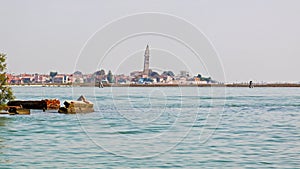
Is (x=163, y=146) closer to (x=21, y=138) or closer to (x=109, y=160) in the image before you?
(x=109, y=160)

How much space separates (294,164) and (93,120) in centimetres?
3540

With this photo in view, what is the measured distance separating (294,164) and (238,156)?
3.78 m

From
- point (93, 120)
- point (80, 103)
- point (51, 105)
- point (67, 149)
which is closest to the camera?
point (67, 149)

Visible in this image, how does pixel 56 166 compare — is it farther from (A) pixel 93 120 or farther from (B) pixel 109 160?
(A) pixel 93 120

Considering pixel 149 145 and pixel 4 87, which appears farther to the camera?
pixel 4 87

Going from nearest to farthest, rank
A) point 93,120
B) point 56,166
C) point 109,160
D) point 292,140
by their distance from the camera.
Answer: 1. point 56,166
2. point 109,160
3. point 292,140
4. point 93,120

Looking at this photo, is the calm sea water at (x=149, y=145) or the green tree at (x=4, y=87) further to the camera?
the green tree at (x=4, y=87)

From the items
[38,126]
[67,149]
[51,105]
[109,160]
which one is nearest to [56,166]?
[109,160]

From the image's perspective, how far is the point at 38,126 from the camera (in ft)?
178

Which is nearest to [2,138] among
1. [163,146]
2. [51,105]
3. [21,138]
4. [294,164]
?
[21,138]

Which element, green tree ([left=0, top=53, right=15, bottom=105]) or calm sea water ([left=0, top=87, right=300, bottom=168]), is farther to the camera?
green tree ([left=0, top=53, right=15, bottom=105])

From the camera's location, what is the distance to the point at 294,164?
100 ft

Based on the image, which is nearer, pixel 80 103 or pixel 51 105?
pixel 80 103

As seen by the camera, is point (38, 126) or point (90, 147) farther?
point (38, 126)
